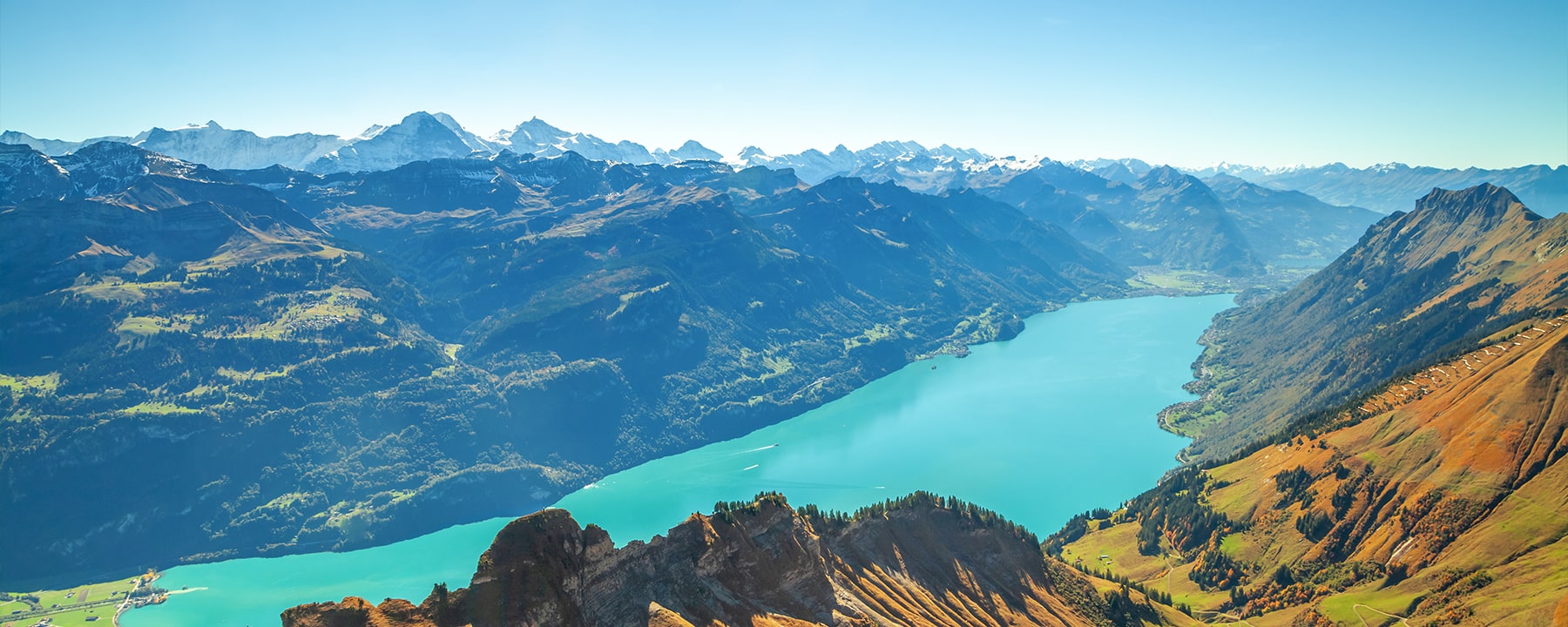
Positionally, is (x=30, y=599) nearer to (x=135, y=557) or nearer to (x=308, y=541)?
(x=135, y=557)

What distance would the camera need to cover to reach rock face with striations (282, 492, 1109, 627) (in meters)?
48.7

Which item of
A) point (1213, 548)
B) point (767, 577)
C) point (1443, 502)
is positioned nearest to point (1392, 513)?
point (1443, 502)

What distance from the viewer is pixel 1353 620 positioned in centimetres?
10012

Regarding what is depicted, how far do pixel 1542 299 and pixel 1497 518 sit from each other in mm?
102870

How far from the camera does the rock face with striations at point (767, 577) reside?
48656 millimetres

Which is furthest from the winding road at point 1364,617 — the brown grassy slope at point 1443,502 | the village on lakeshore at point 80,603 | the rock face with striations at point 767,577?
the village on lakeshore at point 80,603

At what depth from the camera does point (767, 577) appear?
63.3 meters

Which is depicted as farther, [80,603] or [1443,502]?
[80,603]

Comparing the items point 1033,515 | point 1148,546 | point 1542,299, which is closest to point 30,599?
point 1033,515

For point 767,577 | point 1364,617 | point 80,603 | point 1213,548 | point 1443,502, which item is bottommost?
point 1364,617

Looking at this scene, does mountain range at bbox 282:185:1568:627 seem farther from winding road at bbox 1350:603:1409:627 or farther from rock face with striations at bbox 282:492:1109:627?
winding road at bbox 1350:603:1409:627

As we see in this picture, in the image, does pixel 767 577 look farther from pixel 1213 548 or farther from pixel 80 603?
pixel 80 603


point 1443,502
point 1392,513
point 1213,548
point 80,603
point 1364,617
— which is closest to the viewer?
point 1364,617

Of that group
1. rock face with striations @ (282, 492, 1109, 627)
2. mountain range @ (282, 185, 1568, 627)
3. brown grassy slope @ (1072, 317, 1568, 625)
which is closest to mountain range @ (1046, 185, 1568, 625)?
brown grassy slope @ (1072, 317, 1568, 625)
